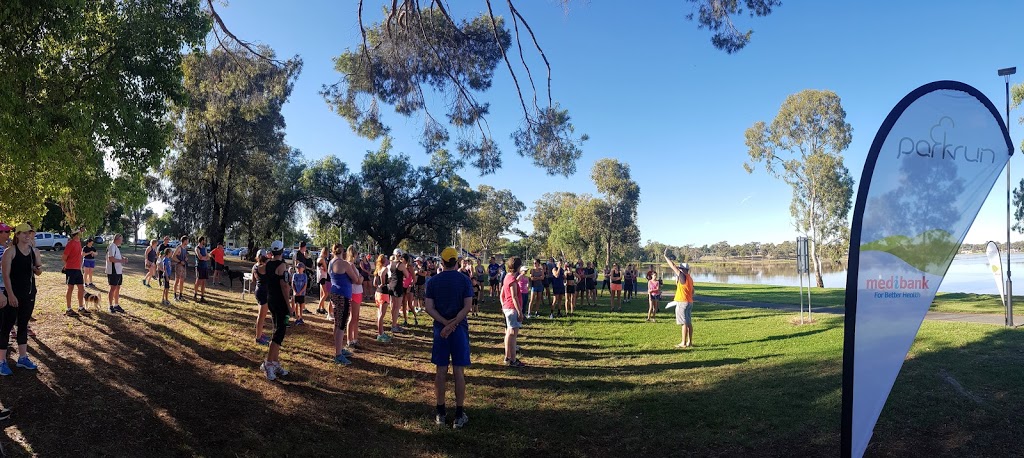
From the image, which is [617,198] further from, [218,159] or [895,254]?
[895,254]

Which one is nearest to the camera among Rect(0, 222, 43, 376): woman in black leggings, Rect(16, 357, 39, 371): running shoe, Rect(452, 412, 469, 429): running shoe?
Rect(452, 412, 469, 429): running shoe

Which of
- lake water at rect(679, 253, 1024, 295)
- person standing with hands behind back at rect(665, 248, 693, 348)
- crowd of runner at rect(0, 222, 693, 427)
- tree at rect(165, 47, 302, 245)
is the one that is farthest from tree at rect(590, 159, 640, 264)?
person standing with hands behind back at rect(665, 248, 693, 348)

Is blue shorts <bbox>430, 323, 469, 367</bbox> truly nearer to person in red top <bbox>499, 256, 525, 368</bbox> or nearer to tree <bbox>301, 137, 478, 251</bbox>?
person in red top <bbox>499, 256, 525, 368</bbox>

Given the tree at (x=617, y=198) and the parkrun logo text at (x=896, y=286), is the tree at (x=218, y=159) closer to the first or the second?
the parkrun logo text at (x=896, y=286)

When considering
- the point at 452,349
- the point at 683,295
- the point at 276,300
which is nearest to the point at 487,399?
the point at 452,349

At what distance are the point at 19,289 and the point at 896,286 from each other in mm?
8200

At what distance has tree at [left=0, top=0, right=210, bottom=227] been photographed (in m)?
5.80

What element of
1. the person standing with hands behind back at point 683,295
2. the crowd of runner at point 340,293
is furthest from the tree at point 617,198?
the person standing with hands behind back at point 683,295

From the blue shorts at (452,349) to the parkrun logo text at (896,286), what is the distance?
3.47 meters

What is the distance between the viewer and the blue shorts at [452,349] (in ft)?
16.9

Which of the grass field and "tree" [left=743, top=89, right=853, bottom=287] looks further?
"tree" [left=743, top=89, right=853, bottom=287]

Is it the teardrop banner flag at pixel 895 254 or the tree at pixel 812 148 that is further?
the tree at pixel 812 148

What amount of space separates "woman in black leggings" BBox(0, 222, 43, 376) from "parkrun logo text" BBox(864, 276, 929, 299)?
25.4ft

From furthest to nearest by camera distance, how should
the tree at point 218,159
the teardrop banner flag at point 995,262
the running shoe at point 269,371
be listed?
the tree at point 218,159 → the teardrop banner flag at point 995,262 → the running shoe at point 269,371
